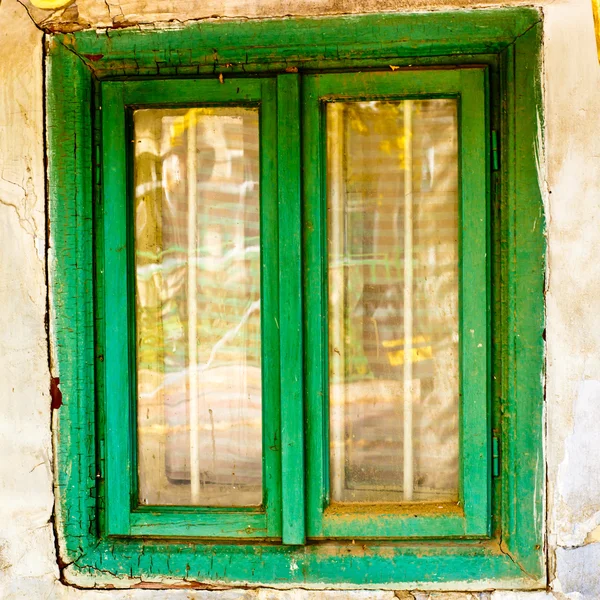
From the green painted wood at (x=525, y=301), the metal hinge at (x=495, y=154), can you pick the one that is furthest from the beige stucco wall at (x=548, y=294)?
the metal hinge at (x=495, y=154)

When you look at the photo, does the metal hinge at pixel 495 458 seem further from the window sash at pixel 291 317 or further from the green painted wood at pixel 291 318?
the green painted wood at pixel 291 318

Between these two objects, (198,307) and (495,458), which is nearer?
(495,458)

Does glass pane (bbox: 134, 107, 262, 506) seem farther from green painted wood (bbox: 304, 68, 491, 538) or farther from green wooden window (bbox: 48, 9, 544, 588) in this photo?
green painted wood (bbox: 304, 68, 491, 538)

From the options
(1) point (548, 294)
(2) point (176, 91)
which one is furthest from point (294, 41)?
(1) point (548, 294)

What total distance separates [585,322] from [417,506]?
71 centimetres

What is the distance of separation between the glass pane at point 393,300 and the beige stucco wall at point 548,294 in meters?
0.28

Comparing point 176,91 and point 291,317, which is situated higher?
point 176,91

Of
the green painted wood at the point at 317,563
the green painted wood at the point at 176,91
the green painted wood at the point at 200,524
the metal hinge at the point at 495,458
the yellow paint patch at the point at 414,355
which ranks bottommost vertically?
the green painted wood at the point at 317,563

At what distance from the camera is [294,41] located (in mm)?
1947

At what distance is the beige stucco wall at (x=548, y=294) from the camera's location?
1.91 m

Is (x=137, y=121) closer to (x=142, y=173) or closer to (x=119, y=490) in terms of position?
(x=142, y=173)

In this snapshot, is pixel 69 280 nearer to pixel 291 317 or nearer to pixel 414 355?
pixel 291 317

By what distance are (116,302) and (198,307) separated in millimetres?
240

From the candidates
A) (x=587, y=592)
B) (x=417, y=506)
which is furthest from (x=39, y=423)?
(x=587, y=592)
